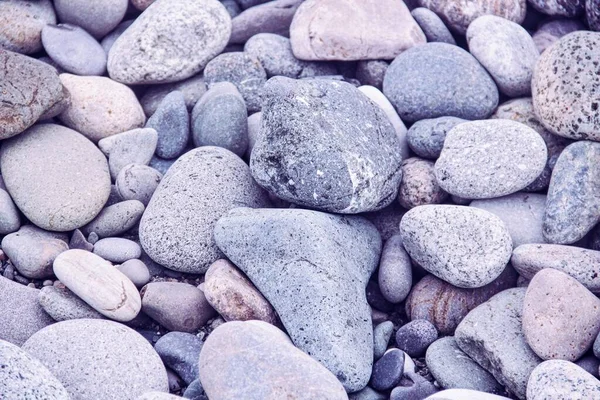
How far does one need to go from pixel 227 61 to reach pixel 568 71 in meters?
2.29

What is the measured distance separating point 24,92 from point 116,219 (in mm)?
957

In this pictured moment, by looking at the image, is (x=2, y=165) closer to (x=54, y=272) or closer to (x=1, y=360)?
(x=54, y=272)

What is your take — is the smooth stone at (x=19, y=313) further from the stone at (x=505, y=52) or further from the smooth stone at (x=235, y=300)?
the stone at (x=505, y=52)

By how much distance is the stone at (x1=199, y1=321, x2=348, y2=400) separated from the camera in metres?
2.85

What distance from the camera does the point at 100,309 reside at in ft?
11.5

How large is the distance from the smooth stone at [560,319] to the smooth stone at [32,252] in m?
2.58

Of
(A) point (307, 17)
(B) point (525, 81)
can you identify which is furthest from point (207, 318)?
(B) point (525, 81)

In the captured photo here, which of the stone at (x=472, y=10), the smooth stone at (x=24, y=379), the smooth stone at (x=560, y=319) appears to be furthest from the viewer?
the stone at (x=472, y=10)

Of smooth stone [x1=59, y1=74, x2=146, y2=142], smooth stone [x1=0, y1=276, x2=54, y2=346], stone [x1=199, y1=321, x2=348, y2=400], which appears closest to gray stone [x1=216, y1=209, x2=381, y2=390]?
stone [x1=199, y1=321, x2=348, y2=400]

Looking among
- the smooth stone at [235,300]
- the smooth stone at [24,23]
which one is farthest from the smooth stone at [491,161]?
the smooth stone at [24,23]

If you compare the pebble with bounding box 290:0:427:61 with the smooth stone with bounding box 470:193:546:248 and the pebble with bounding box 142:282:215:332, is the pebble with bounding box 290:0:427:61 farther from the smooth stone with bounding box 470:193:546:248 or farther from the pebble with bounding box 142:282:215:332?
the pebble with bounding box 142:282:215:332

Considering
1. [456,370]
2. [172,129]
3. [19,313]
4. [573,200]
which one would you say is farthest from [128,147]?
[573,200]

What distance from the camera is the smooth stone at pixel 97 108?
14.8ft

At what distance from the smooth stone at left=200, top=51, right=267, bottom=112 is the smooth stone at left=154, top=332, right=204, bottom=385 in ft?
6.37
